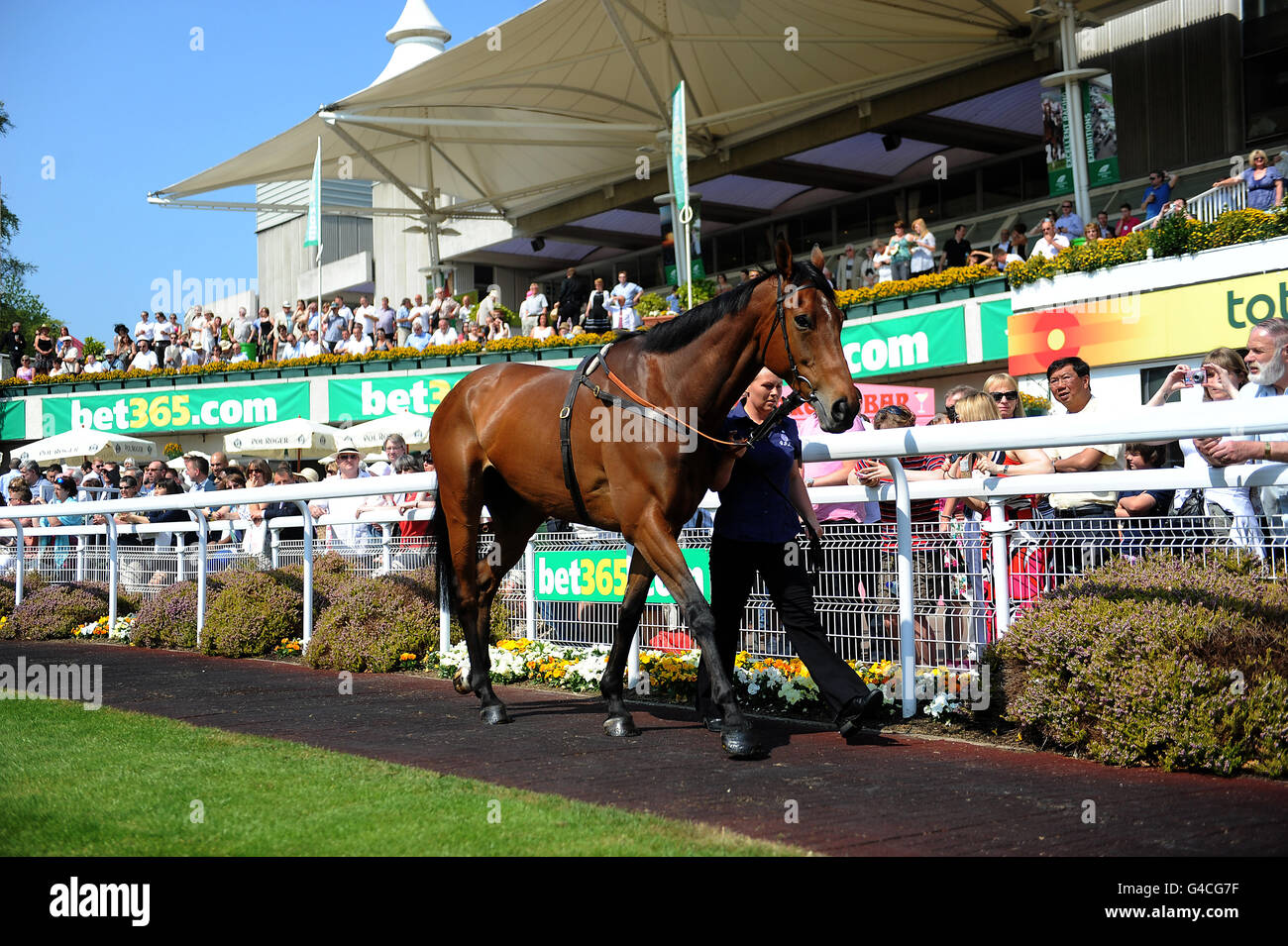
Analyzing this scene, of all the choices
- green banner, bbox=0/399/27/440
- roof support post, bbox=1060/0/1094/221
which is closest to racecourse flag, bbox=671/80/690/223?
roof support post, bbox=1060/0/1094/221

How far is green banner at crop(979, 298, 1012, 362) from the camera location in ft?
59.6

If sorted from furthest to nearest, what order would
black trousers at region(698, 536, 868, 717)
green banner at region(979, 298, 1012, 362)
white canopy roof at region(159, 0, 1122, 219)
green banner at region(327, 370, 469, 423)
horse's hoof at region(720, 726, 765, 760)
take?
green banner at region(327, 370, 469, 423), white canopy roof at region(159, 0, 1122, 219), green banner at region(979, 298, 1012, 362), black trousers at region(698, 536, 868, 717), horse's hoof at region(720, 726, 765, 760)

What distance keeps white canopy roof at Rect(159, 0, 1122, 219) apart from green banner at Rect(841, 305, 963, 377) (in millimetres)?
6169

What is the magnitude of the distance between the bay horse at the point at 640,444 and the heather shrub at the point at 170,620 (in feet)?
14.9

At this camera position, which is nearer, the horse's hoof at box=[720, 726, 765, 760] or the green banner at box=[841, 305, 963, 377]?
the horse's hoof at box=[720, 726, 765, 760]

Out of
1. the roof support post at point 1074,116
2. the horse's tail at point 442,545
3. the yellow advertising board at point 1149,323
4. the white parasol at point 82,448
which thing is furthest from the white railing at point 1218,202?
the white parasol at point 82,448

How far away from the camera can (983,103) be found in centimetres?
2466

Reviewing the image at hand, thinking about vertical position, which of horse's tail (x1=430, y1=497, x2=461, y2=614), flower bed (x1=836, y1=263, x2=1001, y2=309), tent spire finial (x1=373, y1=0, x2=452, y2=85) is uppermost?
tent spire finial (x1=373, y1=0, x2=452, y2=85)

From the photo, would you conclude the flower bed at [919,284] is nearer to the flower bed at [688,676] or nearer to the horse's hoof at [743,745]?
the flower bed at [688,676]

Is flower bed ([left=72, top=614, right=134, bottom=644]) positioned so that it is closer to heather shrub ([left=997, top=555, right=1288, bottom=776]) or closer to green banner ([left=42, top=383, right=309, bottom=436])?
heather shrub ([left=997, top=555, right=1288, bottom=776])

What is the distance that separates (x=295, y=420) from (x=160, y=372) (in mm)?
8299

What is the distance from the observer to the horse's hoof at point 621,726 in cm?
542
